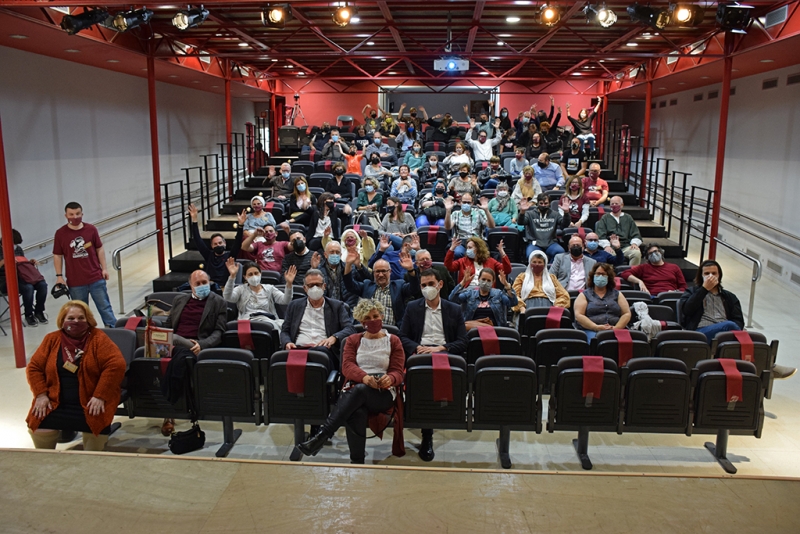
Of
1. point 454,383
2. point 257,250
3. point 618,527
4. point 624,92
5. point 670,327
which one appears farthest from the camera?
point 624,92

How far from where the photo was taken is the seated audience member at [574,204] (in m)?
8.40

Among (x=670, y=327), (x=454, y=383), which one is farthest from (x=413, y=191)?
(x=454, y=383)

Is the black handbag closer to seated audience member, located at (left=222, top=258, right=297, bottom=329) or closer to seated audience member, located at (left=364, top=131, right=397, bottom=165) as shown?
seated audience member, located at (left=222, top=258, right=297, bottom=329)

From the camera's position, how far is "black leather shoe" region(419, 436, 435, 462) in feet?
14.4

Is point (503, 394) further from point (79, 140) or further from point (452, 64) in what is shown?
point (452, 64)

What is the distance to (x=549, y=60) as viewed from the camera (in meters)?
13.7

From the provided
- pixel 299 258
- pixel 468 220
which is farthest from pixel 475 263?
pixel 468 220

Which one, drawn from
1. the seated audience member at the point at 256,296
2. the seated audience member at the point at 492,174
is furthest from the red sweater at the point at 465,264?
the seated audience member at the point at 492,174

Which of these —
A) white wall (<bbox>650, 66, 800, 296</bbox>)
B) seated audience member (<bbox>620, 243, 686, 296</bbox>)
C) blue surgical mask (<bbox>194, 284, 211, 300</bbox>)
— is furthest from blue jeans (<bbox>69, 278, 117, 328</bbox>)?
white wall (<bbox>650, 66, 800, 296</bbox>)

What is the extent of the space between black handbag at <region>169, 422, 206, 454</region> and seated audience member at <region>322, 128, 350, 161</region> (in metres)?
8.74

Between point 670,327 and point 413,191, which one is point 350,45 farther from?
point 670,327

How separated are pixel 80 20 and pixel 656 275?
21.4ft

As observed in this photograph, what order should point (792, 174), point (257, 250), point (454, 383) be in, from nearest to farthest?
point (454, 383)
point (257, 250)
point (792, 174)

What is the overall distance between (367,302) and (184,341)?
146 cm
